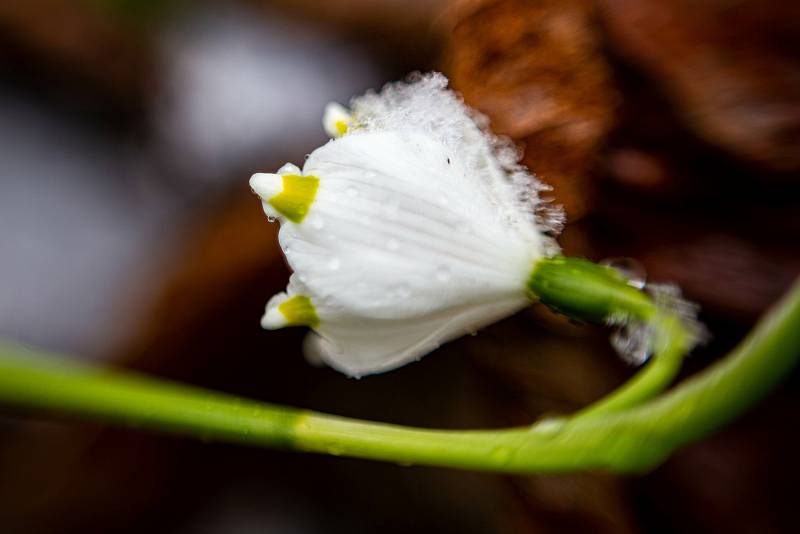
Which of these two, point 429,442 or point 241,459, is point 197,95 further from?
point 429,442

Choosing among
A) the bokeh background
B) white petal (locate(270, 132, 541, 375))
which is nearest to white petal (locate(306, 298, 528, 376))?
white petal (locate(270, 132, 541, 375))

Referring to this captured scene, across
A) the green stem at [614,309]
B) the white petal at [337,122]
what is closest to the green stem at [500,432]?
the green stem at [614,309]

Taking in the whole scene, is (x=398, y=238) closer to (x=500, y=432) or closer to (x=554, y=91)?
(x=500, y=432)

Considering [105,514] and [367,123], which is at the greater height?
[367,123]

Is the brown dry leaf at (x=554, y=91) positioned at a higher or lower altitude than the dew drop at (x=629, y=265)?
higher

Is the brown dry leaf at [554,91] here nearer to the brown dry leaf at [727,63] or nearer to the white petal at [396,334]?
the brown dry leaf at [727,63]

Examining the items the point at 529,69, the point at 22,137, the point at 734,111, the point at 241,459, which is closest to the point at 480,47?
the point at 529,69

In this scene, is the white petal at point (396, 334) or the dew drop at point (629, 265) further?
the dew drop at point (629, 265)

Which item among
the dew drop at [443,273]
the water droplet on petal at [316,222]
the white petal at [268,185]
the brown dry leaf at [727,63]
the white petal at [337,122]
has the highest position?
the brown dry leaf at [727,63]
